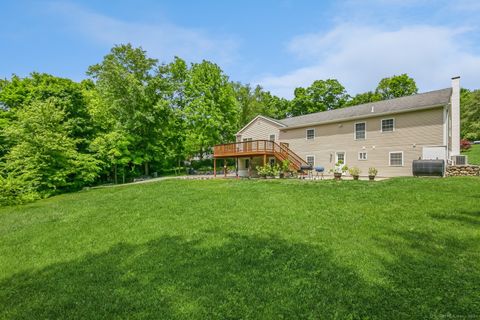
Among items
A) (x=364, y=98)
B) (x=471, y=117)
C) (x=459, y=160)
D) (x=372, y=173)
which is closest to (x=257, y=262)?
(x=372, y=173)

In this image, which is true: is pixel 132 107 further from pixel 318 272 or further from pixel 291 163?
pixel 318 272

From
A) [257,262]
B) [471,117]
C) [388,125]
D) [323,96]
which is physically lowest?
[257,262]

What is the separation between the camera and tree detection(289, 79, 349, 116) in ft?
129

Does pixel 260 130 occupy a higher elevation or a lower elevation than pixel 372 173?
higher

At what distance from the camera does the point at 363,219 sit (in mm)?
6465

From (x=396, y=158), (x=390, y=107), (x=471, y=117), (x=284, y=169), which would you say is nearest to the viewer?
(x=396, y=158)

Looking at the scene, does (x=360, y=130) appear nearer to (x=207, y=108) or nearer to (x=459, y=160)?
(x=459, y=160)

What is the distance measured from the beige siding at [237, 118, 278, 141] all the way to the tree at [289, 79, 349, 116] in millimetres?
19559

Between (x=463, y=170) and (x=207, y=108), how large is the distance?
23353 millimetres

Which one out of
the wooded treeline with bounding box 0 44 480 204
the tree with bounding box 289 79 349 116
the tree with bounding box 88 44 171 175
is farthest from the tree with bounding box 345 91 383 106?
the tree with bounding box 88 44 171 175

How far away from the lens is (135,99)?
26500mm

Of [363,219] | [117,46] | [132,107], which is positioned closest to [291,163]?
[363,219]

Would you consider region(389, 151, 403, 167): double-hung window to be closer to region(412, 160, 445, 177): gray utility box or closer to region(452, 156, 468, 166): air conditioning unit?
region(412, 160, 445, 177): gray utility box

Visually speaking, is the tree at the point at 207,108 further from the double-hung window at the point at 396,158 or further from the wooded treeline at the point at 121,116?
the double-hung window at the point at 396,158
